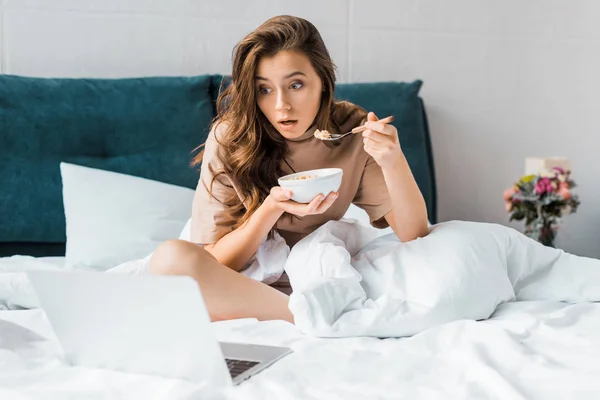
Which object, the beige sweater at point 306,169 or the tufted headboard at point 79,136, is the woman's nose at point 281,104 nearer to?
the beige sweater at point 306,169

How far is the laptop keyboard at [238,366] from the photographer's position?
123 cm

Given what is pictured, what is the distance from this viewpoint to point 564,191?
2.93 m

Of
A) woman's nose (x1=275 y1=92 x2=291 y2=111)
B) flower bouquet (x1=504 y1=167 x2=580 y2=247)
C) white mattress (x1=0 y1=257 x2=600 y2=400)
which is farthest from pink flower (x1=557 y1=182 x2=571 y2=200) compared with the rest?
woman's nose (x1=275 y1=92 x2=291 y2=111)

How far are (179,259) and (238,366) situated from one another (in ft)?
1.38

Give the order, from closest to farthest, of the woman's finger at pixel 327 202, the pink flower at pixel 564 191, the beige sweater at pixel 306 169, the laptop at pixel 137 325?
1. the laptop at pixel 137 325
2. the woman's finger at pixel 327 202
3. the beige sweater at pixel 306 169
4. the pink flower at pixel 564 191

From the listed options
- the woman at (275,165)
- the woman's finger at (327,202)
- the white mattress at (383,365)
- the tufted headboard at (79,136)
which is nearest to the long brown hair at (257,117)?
the woman at (275,165)

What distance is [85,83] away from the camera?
8.73ft

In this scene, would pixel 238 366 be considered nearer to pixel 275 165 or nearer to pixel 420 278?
pixel 420 278

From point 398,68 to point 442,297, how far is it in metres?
1.81

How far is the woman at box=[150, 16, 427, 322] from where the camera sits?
1677mm

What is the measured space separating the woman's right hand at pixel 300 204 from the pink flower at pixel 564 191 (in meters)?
1.59

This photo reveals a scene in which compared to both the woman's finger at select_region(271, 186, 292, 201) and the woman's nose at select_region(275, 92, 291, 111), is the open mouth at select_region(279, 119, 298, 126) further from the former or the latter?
the woman's finger at select_region(271, 186, 292, 201)

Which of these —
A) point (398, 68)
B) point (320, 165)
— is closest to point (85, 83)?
point (320, 165)

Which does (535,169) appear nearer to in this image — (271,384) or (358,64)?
(358,64)
